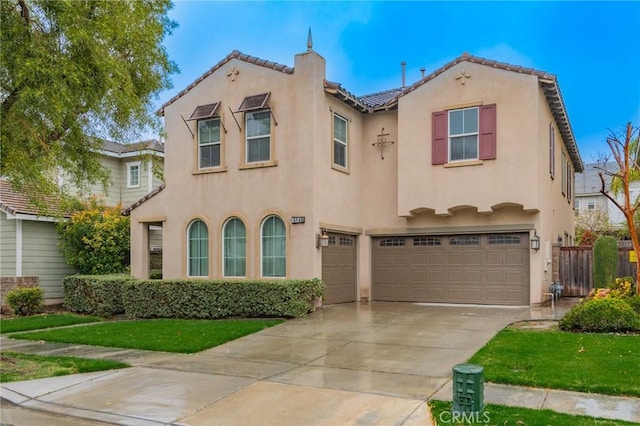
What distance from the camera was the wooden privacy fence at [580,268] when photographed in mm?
16438

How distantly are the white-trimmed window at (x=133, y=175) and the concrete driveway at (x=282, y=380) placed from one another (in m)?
11.9

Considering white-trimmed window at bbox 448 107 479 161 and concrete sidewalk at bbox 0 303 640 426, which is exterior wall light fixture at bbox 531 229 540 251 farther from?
concrete sidewalk at bbox 0 303 640 426

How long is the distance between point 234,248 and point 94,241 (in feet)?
19.0

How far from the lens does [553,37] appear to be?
19297 millimetres

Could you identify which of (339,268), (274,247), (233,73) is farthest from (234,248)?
(233,73)

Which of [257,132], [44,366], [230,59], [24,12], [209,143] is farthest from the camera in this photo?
[209,143]

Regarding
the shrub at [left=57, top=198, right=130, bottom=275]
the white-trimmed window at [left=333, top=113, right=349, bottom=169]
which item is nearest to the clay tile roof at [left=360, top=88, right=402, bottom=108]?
the white-trimmed window at [left=333, top=113, right=349, bottom=169]

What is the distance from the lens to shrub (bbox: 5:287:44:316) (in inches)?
639

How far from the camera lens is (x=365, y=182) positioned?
55.9ft

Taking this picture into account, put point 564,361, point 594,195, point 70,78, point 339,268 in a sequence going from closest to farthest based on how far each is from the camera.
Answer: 1. point 564,361
2. point 70,78
3. point 339,268
4. point 594,195

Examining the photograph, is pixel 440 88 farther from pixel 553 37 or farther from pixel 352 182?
pixel 553 37

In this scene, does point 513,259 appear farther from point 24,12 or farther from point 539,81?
point 24,12

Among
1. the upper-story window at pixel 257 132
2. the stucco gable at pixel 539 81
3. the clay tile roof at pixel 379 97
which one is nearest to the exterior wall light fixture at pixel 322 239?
the upper-story window at pixel 257 132

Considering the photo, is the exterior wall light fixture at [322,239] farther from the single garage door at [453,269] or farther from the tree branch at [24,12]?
the tree branch at [24,12]
